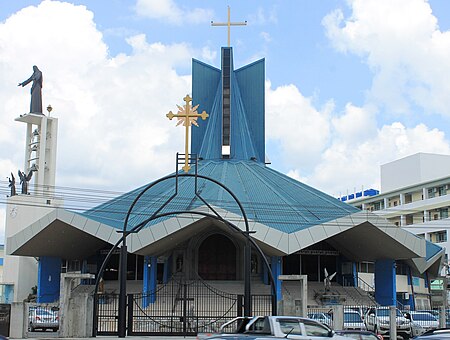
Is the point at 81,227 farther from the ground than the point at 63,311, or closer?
farther from the ground

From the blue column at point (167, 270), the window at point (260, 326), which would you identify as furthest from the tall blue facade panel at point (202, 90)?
the window at point (260, 326)

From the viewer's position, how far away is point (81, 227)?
40.3 meters

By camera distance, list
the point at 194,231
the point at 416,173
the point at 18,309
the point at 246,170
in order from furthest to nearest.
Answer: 1. the point at 416,173
2. the point at 246,170
3. the point at 194,231
4. the point at 18,309

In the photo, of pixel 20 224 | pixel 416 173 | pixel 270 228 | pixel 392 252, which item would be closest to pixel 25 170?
pixel 20 224

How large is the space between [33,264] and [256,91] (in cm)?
2207

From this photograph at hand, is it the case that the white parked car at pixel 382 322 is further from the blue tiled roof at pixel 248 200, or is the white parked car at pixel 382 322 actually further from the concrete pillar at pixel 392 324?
the blue tiled roof at pixel 248 200

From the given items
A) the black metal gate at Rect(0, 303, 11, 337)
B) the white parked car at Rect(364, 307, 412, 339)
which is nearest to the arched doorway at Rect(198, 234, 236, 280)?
the white parked car at Rect(364, 307, 412, 339)

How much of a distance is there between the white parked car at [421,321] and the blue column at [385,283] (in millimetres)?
13554

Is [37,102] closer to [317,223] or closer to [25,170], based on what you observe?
[25,170]

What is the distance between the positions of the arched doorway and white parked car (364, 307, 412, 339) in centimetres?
1925

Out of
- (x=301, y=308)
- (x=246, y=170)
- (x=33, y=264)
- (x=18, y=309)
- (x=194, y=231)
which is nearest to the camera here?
(x=18, y=309)

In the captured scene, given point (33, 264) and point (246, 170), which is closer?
point (246, 170)

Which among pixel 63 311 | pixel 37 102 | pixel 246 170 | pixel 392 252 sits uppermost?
pixel 37 102

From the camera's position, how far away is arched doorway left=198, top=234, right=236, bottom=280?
47844 millimetres
